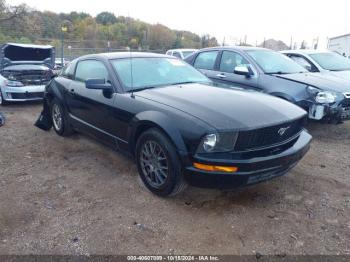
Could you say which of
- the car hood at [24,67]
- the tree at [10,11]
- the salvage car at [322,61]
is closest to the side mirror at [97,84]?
the salvage car at [322,61]

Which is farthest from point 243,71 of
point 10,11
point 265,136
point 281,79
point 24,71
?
point 10,11

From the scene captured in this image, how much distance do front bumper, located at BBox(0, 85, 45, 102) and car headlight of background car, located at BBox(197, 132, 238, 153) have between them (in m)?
6.75

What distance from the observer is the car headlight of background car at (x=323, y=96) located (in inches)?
217

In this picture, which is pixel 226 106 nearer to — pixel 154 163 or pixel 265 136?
pixel 265 136

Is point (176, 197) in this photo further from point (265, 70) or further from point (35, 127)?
point (35, 127)

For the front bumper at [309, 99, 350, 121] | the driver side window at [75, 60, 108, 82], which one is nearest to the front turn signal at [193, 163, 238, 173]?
the driver side window at [75, 60, 108, 82]

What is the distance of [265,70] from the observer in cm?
614

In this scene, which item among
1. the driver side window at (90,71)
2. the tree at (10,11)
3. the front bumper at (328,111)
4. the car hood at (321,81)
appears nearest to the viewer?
the driver side window at (90,71)

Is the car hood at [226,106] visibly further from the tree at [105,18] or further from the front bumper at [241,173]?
the tree at [105,18]

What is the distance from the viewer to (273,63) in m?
6.45

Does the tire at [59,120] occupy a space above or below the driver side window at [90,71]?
below

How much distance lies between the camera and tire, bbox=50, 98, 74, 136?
18.3ft

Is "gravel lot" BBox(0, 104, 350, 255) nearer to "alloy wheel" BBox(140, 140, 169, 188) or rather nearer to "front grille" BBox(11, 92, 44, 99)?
"alloy wheel" BBox(140, 140, 169, 188)

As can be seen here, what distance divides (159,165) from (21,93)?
20.5 feet
